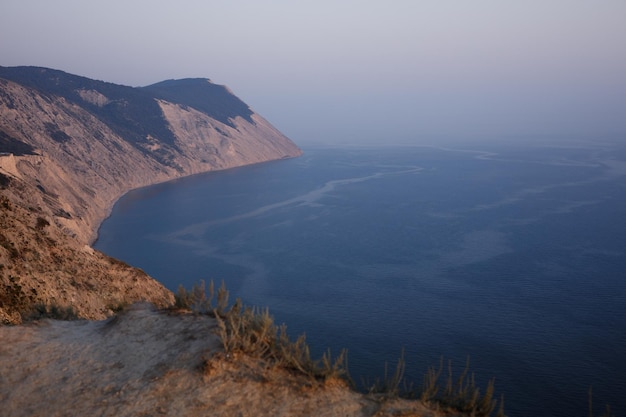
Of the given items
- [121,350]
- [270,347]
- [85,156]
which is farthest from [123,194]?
[270,347]

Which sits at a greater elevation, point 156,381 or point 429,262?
point 156,381

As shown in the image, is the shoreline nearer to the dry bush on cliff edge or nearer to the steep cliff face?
the steep cliff face

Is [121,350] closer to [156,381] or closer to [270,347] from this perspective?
[156,381]

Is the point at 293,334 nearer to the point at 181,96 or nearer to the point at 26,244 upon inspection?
the point at 26,244

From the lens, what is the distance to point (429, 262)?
167 feet

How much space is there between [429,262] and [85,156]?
68.4m

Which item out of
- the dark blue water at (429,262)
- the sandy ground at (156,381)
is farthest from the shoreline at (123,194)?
the sandy ground at (156,381)

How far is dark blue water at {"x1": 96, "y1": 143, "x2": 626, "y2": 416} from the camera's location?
30.8 metres

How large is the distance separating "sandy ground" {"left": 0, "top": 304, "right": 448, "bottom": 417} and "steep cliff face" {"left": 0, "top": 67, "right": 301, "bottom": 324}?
3.26m

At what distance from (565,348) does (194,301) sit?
29.0 meters

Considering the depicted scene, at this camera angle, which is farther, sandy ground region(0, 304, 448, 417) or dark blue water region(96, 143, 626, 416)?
dark blue water region(96, 143, 626, 416)

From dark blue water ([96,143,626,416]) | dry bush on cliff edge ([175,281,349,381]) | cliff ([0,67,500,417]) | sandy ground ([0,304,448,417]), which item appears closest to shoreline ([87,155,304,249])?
dark blue water ([96,143,626,416])

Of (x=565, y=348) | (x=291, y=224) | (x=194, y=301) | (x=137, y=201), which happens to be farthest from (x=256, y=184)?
(x=194, y=301)

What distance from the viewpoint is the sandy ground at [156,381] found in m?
7.53
